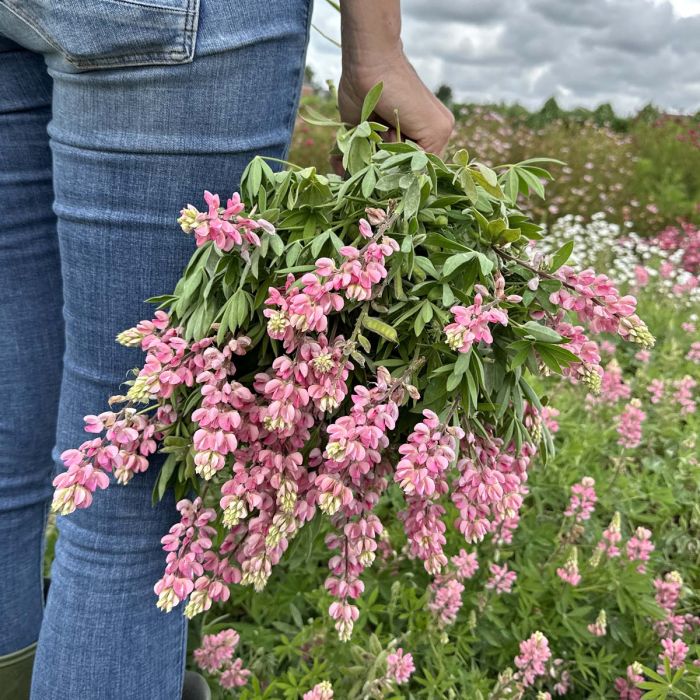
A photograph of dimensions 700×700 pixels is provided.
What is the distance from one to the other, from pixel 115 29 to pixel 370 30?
403 mm

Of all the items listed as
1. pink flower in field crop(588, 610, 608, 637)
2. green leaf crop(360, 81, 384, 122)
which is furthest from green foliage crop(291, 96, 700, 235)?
green leaf crop(360, 81, 384, 122)

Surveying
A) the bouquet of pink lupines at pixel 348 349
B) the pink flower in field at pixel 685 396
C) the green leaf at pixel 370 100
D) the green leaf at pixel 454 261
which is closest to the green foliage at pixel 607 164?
the pink flower in field at pixel 685 396

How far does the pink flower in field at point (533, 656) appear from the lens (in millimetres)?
1736

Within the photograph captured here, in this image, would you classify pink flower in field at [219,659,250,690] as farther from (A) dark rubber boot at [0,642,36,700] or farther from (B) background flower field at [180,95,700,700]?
(A) dark rubber boot at [0,642,36,700]

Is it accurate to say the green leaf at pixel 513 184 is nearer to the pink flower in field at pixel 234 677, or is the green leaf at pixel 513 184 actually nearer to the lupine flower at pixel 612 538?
the lupine flower at pixel 612 538

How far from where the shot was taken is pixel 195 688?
164 centimetres

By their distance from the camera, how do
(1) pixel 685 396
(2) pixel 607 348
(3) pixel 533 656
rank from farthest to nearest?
(2) pixel 607 348, (1) pixel 685 396, (3) pixel 533 656

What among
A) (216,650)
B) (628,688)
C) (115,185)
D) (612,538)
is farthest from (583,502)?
(115,185)

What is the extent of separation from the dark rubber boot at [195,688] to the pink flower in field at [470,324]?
1110 millimetres

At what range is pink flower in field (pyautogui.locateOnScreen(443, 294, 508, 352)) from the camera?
3.04 feet

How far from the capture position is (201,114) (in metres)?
1.09

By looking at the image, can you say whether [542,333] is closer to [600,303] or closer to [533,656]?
[600,303]

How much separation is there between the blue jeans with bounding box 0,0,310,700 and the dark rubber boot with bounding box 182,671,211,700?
0.19 meters

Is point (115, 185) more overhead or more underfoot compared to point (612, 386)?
more overhead
